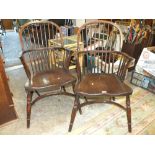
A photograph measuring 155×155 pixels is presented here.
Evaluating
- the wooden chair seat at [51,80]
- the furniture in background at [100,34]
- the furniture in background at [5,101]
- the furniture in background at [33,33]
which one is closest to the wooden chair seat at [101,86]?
the wooden chair seat at [51,80]

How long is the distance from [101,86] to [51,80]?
448 mm

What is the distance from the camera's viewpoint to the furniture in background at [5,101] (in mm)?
1617

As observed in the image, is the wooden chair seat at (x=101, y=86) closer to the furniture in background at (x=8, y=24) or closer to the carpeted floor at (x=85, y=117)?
the carpeted floor at (x=85, y=117)

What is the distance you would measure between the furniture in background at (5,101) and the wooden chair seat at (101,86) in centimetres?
65

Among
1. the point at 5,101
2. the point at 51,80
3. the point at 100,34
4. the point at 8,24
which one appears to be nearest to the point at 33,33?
the point at 51,80

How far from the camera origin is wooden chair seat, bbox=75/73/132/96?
1.47m

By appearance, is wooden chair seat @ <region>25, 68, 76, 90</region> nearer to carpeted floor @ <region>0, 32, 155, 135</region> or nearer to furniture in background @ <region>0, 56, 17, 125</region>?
furniture in background @ <region>0, 56, 17, 125</region>

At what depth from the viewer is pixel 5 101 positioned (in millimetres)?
1690

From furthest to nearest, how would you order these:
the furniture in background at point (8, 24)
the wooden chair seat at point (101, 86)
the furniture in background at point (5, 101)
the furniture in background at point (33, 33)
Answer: the furniture in background at point (8, 24), the furniture in background at point (33, 33), the furniture in background at point (5, 101), the wooden chair seat at point (101, 86)
